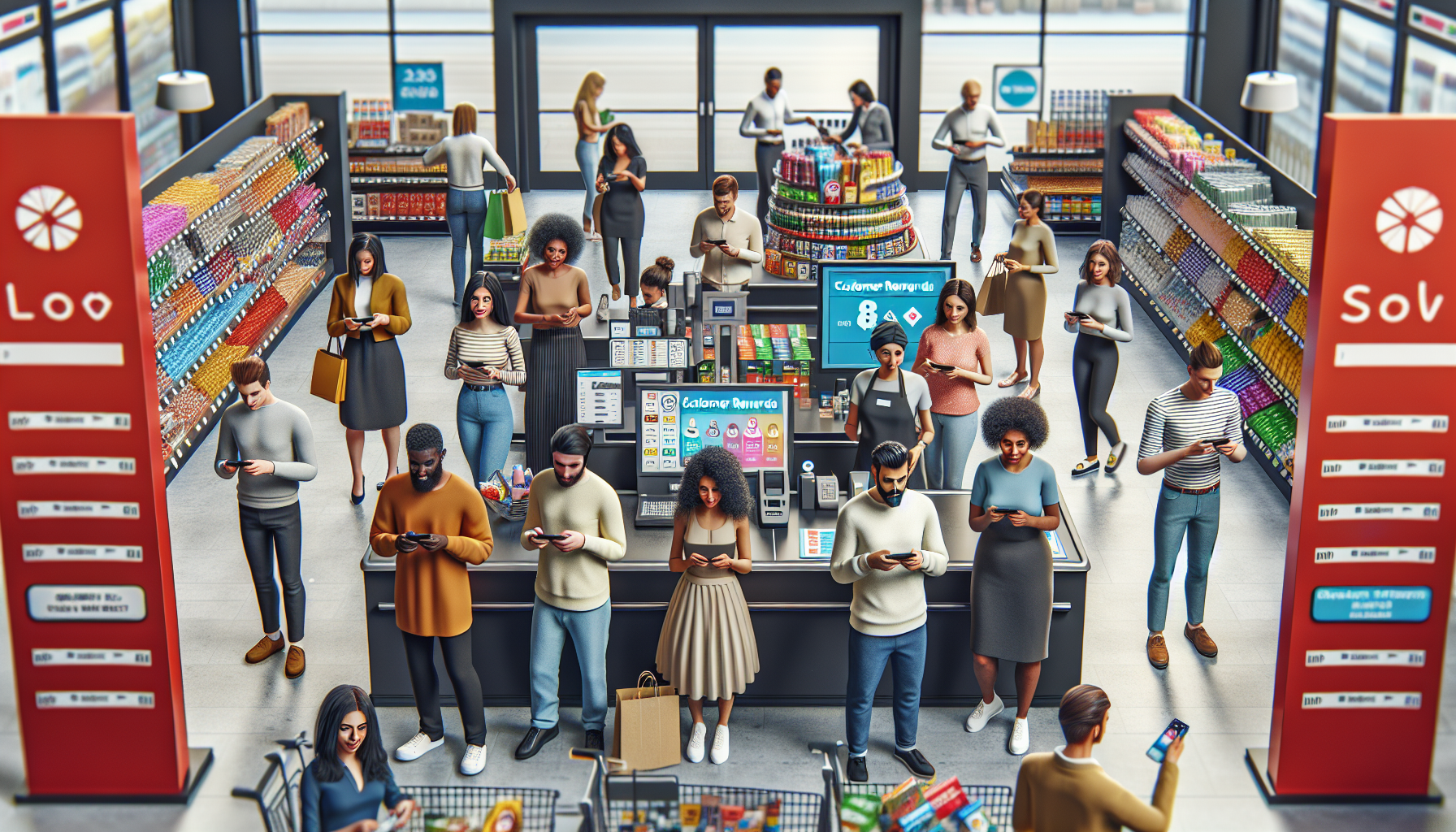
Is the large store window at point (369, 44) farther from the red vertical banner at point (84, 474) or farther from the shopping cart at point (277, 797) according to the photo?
the shopping cart at point (277, 797)

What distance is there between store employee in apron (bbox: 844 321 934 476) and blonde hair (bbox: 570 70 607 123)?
7.81 m

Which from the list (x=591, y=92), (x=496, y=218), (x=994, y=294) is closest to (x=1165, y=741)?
(x=994, y=294)

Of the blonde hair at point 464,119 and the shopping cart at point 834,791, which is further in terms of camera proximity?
the blonde hair at point 464,119

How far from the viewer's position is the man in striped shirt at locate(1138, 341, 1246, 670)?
23.7ft

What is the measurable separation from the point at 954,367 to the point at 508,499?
251 centimetres

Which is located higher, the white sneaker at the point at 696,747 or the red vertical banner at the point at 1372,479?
the red vertical banner at the point at 1372,479

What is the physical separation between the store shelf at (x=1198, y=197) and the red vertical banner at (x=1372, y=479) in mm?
2619

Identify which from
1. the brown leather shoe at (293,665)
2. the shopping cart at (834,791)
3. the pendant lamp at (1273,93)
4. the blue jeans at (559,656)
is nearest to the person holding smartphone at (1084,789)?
the shopping cart at (834,791)

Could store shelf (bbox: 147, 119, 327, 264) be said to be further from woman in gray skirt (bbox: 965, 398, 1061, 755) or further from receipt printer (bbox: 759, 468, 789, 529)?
woman in gray skirt (bbox: 965, 398, 1061, 755)

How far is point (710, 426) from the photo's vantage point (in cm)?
753

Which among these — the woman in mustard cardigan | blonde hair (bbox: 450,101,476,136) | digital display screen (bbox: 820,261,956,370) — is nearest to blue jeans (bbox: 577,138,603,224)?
blonde hair (bbox: 450,101,476,136)

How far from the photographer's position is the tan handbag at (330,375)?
9023 mm

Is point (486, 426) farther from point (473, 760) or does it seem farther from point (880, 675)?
point (880, 675)

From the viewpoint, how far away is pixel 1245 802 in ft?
21.5
